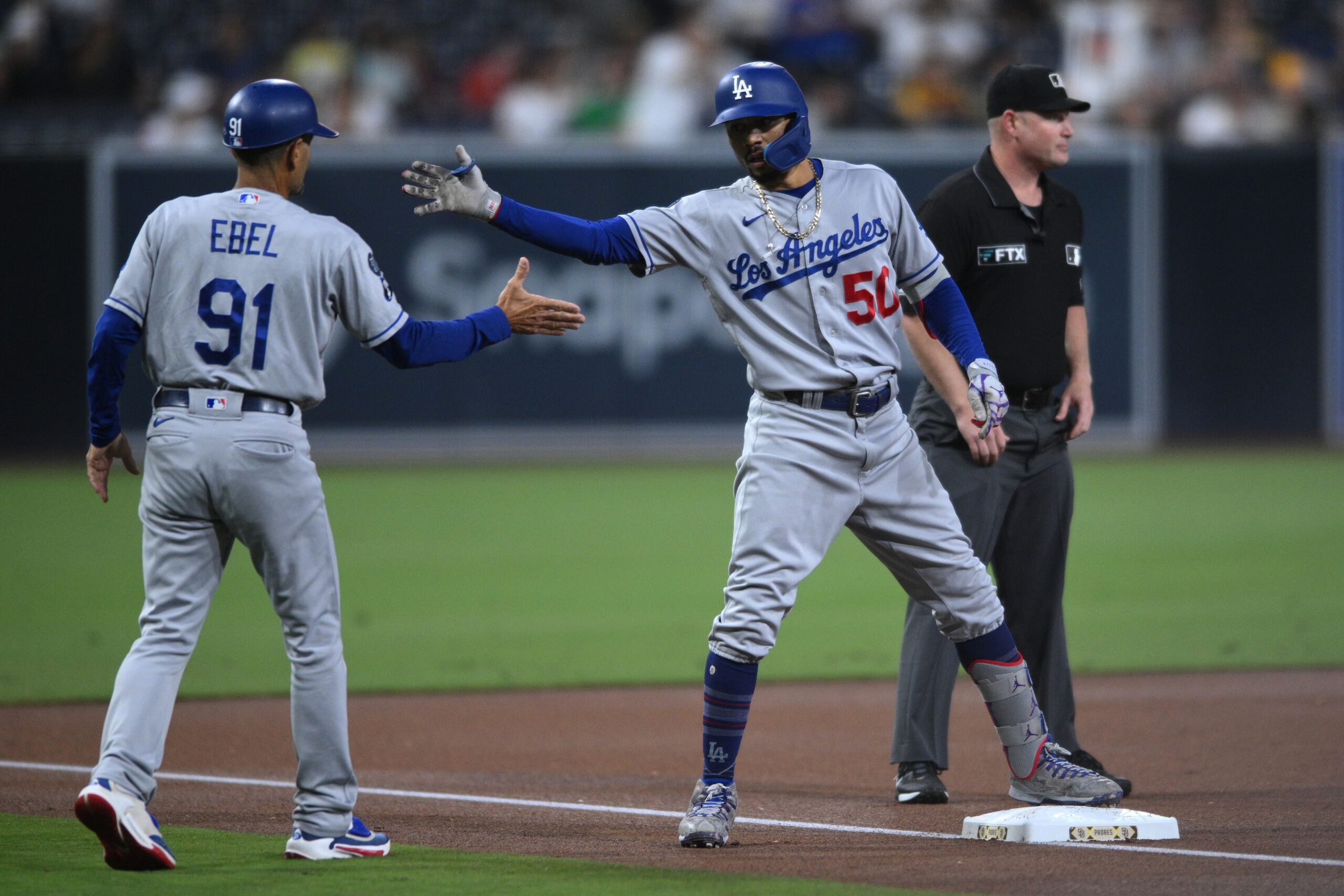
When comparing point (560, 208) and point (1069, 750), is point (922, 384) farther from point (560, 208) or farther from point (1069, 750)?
point (560, 208)

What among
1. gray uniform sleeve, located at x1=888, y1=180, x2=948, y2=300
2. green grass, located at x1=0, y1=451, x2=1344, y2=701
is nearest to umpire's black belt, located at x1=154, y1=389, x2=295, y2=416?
gray uniform sleeve, located at x1=888, y1=180, x2=948, y2=300

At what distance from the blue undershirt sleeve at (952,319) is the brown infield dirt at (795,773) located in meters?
1.41

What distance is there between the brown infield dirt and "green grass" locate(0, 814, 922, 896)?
0.15 m

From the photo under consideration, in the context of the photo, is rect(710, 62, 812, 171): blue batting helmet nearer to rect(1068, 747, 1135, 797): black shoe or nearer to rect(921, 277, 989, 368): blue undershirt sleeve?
rect(921, 277, 989, 368): blue undershirt sleeve

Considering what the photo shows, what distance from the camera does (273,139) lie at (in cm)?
484

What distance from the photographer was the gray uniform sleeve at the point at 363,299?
4820 millimetres

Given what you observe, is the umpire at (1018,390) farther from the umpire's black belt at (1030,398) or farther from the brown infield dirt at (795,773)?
the brown infield dirt at (795,773)

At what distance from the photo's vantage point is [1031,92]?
19.6ft

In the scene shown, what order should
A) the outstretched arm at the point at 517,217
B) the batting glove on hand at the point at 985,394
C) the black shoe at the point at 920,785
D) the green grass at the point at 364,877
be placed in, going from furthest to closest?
the black shoe at the point at 920,785 < the batting glove on hand at the point at 985,394 < the outstretched arm at the point at 517,217 < the green grass at the point at 364,877

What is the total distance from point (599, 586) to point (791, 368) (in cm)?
618

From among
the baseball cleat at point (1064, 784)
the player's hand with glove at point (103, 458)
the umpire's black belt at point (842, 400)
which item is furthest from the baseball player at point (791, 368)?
the player's hand with glove at point (103, 458)

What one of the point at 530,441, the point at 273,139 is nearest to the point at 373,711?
the point at 273,139

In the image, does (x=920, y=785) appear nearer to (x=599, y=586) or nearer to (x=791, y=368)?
(x=791, y=368)

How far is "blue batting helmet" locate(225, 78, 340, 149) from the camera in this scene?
4.80m
